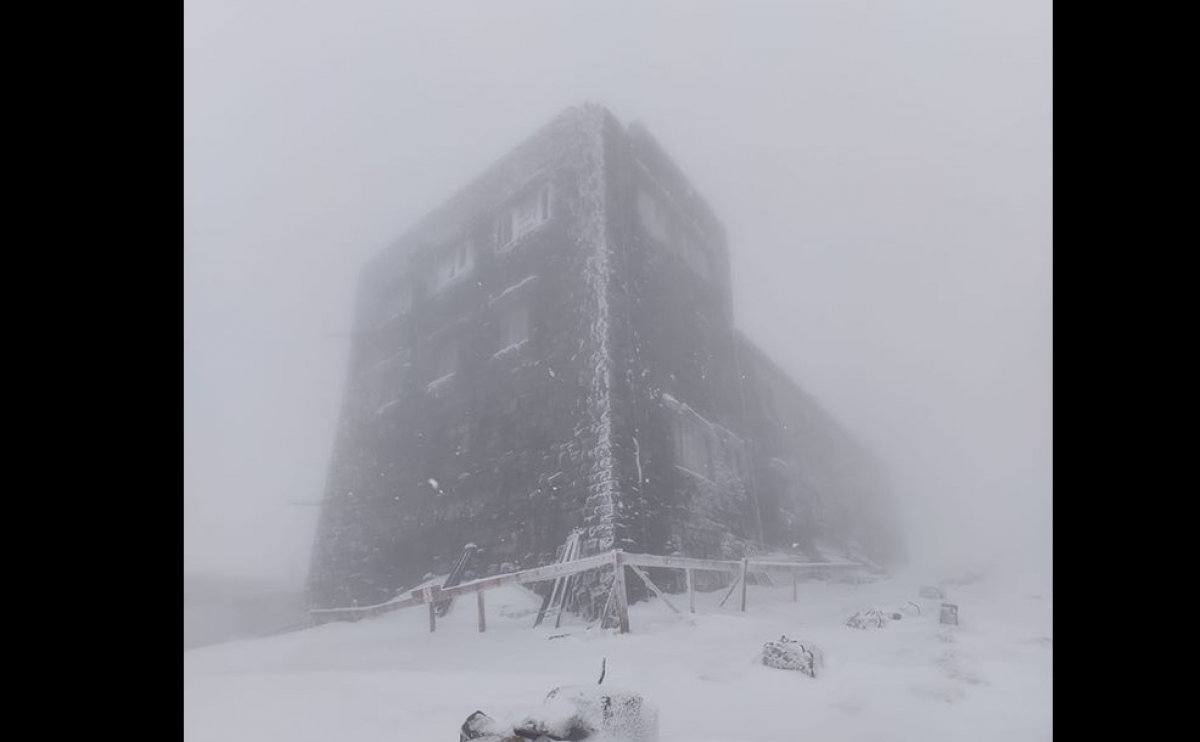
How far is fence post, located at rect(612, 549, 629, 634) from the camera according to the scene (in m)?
4.29

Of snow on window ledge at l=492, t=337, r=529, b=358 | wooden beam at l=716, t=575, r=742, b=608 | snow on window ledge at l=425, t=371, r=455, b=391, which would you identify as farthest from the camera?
snow on window ledge at l=425, t=371, r=455, b=391

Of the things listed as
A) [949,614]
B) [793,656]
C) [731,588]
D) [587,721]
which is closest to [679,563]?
[731,588]

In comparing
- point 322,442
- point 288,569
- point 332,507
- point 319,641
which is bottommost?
point 319,641

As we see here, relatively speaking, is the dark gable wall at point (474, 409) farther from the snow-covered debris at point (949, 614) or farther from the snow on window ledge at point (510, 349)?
the snow-covered debris at point (949, 614)

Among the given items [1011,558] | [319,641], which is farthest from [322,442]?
[1011,558]

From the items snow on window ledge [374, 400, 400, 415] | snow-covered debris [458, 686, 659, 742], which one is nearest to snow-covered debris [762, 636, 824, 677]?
snow-covered debris [458, 686, 659, 742]

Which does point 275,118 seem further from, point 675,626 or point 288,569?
point 675,626

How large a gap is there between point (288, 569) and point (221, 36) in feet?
9.41

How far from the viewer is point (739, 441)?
4680 mm

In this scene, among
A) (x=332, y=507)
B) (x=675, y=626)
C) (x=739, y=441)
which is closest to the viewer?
(x=675, y=626)

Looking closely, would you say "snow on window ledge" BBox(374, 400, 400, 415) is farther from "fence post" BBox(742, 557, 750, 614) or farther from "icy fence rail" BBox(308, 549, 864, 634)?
"fence post" BBox(742, 557, 750, 614)

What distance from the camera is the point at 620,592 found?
14.1ft

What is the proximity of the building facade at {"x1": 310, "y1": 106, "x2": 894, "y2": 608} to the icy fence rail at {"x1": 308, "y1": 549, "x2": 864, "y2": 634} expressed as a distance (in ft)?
0.18

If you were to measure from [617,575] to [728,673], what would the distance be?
0.62 metres
